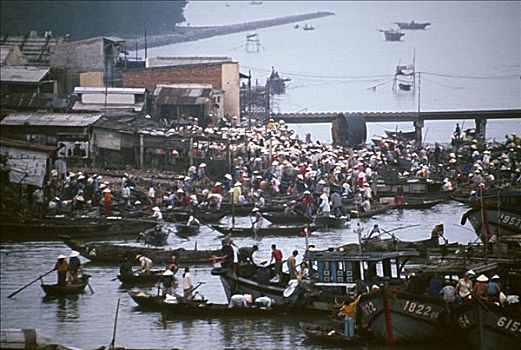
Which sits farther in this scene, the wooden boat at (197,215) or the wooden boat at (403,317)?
the wooden boat at (197,215)

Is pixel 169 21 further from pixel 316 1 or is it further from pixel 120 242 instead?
pixel 316 1

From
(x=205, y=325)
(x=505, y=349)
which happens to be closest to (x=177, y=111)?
(x=205, y=325)

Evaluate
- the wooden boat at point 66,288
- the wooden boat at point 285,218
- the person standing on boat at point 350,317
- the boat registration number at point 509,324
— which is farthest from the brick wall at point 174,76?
the boat registration number at point 509,324

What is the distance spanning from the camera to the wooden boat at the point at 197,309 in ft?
31.7

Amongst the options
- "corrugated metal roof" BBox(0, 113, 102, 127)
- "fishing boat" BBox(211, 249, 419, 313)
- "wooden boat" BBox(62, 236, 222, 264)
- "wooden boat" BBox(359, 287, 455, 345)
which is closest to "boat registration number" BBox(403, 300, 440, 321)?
"wooden boat" BBox(359, 287, 455, 345)

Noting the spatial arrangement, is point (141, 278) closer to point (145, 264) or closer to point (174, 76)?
point (145, 264)

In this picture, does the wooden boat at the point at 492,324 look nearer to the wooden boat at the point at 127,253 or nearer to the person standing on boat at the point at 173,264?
the person standing on boat at the point at 173,264

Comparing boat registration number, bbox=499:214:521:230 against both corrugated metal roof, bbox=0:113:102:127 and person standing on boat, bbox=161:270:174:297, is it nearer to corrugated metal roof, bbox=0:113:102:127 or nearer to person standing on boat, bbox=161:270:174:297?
person standing on boat, bbox=161:270:174:297

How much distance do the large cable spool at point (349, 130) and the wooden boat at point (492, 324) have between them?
10.9 metres

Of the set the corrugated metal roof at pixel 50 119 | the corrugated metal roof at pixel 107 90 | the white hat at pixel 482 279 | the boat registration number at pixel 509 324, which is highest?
the corrugated metal roof at pixel 107 90

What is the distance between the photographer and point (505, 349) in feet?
27.5

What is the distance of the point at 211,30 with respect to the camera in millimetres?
39219

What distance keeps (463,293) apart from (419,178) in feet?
25.2

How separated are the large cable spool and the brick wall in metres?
1.73
